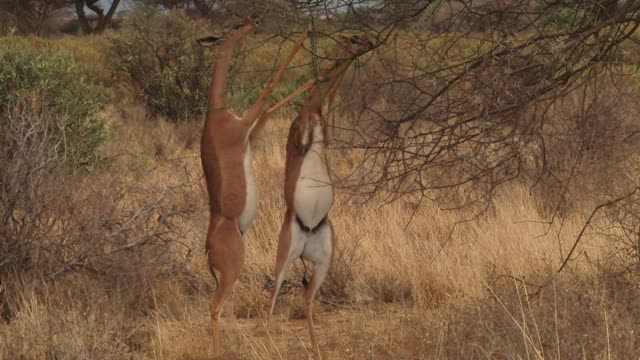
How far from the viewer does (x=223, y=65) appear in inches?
154

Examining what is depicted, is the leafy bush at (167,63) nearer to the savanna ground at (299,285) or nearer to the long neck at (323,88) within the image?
the savanna ground at (299,285)

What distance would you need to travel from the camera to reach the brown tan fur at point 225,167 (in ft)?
12.9

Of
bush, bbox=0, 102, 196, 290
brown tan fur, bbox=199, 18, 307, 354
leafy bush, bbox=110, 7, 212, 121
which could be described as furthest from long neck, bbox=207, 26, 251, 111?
leafy bush, bbox=110, 7, 212, 121

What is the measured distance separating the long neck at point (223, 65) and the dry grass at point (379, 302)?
3.84 ft

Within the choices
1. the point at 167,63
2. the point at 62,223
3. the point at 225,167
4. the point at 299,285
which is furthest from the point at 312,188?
the point at 167,63

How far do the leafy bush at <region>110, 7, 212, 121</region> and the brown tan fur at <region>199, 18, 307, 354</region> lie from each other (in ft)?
37.6

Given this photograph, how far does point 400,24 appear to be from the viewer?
14.9 feet

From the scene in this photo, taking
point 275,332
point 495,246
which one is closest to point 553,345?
point 275,332

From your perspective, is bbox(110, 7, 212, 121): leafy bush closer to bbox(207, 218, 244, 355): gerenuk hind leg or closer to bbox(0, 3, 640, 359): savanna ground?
bbox(0, 3, 640, 359): savanna ground

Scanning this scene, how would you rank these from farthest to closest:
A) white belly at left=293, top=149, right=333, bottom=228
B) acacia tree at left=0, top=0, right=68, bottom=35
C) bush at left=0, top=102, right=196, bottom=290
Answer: acacia tree at left=0, top=0, right=68, bottom=35 → bush at left=0, top=102, right=196, bottom=290 → white belly at left=293, top=149, right=333, bottom=228

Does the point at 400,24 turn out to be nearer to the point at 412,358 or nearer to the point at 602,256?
the point at 412,358

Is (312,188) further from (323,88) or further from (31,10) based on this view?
(31,10)

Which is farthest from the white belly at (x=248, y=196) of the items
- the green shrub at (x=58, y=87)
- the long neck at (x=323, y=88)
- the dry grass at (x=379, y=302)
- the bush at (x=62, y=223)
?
the green shrub at (x=58, y=87)

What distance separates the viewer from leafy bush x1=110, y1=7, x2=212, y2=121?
52.0ft
